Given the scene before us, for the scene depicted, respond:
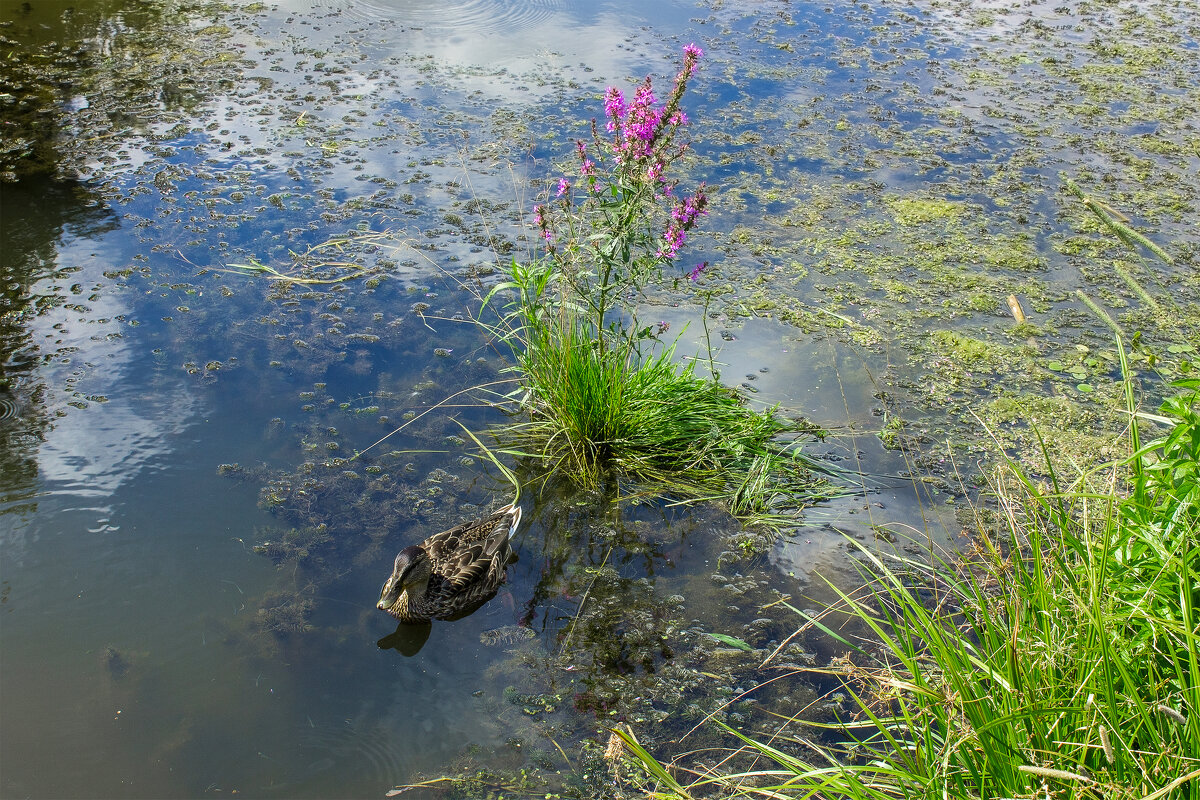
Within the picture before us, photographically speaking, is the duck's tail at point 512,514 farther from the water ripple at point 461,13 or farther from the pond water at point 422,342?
the water ripple at point 461,13

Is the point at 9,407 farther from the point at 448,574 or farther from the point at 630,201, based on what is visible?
the point at 630,201

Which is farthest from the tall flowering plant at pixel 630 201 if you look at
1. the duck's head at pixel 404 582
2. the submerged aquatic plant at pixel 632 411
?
the duck's head at pixel 404 582

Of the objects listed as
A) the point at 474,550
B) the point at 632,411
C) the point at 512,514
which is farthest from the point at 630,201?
the point at 474,550

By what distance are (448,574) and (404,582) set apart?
177mm

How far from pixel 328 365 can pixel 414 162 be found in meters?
2.28

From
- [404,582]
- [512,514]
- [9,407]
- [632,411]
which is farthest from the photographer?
[9,407]

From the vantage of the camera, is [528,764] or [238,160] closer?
[528,764]

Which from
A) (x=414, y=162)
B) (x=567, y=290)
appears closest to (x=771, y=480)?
(x=567, y=290)

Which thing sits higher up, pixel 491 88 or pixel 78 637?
pixel 491 88

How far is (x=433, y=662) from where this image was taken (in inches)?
128

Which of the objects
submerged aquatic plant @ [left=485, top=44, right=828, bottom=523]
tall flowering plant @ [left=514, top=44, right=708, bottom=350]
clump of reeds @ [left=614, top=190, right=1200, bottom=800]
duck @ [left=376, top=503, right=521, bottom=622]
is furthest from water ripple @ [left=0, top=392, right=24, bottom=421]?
clump of reeds @ [left=614, top=190, right=1200, bottom=800]

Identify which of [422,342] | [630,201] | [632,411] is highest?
[630,201]

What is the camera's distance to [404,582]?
131 inches

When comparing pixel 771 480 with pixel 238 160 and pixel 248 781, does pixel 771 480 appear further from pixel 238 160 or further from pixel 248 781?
pixel 238 160
